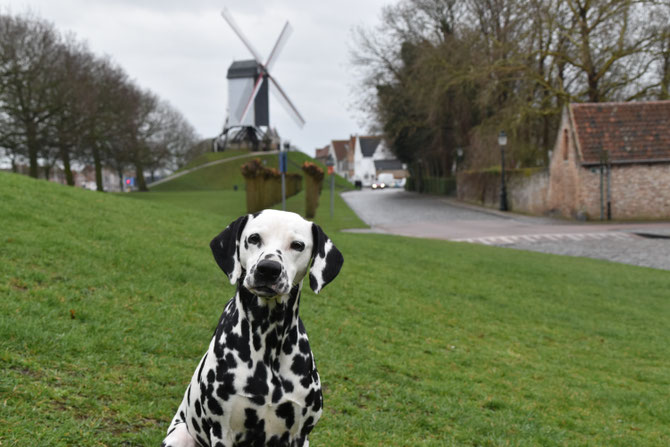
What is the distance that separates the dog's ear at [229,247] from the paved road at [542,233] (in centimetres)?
1586

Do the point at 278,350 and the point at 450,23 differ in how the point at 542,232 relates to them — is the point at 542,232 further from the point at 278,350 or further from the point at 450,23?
the point at 450,23

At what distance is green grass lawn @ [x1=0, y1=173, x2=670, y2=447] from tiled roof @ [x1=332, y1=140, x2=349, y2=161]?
13349 cm

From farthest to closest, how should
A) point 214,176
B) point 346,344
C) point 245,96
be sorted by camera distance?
1. point 245,96
2. point 214,176
3. point 346,344

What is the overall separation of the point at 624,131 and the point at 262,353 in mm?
30326

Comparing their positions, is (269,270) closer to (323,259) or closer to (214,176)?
(323,259)

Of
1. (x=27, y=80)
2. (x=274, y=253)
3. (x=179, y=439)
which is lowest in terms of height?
(x=179, y=439)

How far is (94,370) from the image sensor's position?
478cm

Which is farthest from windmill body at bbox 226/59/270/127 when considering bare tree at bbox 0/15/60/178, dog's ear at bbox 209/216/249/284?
dog's ear at bbox 209/216/249/284

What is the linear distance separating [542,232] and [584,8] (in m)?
15.8

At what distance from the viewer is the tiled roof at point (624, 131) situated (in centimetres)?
2800

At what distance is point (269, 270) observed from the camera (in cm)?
257

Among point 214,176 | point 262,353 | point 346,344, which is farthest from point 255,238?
point 214,176

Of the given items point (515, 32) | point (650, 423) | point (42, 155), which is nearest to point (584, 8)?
point (515, 32)

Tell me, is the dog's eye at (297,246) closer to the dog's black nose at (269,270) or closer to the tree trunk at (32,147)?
the dog's black nose at (269,270)
